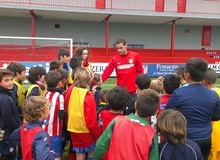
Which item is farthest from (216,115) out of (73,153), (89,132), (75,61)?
(75,61)

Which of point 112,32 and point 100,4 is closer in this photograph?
point 100,4

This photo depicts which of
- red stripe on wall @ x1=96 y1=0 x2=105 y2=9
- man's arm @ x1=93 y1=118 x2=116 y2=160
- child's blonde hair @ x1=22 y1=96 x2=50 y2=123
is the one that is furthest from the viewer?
red stripe on wall @ x1=96 y1=0 x2=105 y2=9

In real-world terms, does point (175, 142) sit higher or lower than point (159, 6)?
lower

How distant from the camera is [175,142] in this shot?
2207mm

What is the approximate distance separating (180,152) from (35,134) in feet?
4.25

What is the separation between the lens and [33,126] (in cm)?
252

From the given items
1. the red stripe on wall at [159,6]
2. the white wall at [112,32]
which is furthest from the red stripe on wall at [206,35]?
the red stripe on wall at [159,6]

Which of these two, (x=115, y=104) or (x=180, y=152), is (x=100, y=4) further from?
(x=180, y=152)

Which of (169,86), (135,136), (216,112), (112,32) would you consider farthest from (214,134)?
(112,32)

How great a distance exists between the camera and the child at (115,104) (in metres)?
2.87

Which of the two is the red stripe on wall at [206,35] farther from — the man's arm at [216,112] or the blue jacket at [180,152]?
the blue jacket at [180,152]

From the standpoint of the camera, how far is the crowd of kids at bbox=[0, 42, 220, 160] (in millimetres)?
2217

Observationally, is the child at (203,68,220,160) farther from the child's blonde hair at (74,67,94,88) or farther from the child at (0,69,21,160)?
the child at (0,69,21,160)

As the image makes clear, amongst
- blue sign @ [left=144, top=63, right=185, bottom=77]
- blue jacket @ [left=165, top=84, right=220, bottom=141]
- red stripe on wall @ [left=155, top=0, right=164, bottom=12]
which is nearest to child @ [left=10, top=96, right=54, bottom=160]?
blue jacket @ [left=165, top=84, right=220, bottom=141]
